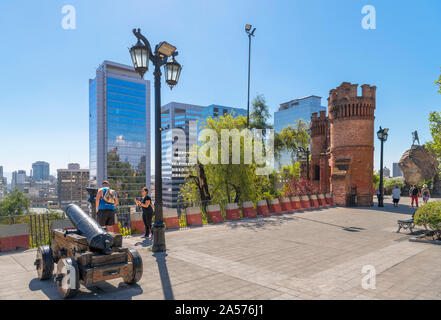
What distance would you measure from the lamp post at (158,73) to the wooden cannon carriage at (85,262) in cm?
264

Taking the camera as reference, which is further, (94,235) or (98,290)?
(98,290)

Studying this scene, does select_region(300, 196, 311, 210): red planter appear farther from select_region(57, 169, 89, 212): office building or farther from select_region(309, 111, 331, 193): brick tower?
select_region(57, 169, 89, 212): office building

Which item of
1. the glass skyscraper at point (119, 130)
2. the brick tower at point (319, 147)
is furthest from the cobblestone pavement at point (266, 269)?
the glass skyscraper at point (119, 130)

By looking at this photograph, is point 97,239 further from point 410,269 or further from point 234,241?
point 410,269

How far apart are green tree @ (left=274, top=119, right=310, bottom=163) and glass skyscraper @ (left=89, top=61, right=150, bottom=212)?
3893 inches

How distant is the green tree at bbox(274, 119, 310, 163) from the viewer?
38406 mm

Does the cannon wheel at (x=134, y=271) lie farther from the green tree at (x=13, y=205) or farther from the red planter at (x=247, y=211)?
the green tree at (x=13, y=205)

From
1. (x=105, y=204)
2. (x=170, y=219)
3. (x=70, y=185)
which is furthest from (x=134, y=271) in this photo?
(x=70, y=185)

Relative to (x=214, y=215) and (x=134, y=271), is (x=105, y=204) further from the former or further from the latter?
(x=214, y=215)

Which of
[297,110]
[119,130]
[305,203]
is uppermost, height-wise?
[297,110]

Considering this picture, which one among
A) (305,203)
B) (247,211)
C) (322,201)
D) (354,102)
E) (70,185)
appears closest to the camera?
(247,211)

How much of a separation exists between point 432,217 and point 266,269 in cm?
680

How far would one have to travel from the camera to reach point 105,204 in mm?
8359

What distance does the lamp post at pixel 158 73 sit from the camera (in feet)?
24.9
